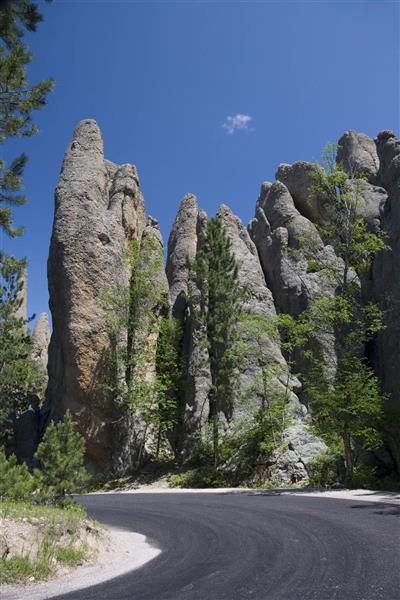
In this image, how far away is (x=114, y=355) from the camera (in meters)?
32.0

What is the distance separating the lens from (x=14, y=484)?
1057 centimetres

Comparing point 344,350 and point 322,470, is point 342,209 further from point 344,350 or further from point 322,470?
point 322,470

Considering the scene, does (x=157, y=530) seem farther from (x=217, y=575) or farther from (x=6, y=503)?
(x=217, y=575)

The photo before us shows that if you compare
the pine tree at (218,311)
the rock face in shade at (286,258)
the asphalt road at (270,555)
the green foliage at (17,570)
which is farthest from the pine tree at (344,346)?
the green foliage at (17,570)

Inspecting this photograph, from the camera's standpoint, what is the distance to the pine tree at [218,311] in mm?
28812

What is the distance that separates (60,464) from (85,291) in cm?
2279

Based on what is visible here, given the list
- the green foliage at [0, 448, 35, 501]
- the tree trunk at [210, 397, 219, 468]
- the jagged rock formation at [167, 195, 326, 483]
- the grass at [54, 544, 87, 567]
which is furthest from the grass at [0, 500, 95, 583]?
the tree trunk at [210, 397, 219, 468]

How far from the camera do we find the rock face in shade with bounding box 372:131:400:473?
2588 centimetres

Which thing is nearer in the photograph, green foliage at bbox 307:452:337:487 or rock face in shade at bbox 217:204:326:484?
green foliage at bbox 307:452:337:487

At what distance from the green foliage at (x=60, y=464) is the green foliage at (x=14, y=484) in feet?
0.91

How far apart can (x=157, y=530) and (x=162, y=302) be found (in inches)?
1028

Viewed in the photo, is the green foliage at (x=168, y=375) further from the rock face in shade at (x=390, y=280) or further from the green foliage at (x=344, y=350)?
the rock face in shade at (x=390, y=280)

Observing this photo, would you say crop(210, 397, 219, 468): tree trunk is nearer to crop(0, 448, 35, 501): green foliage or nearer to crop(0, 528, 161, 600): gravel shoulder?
crop(0, 528, 161, 600): gravel shoulder

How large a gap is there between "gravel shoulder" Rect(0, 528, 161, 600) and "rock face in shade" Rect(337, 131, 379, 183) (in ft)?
123
